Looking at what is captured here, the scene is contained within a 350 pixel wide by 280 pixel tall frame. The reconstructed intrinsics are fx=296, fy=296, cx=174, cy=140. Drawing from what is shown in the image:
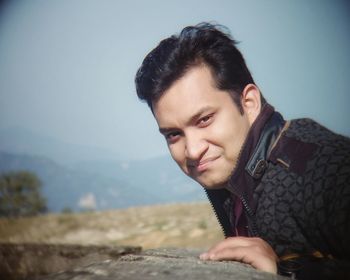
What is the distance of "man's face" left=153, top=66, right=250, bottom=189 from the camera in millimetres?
1927

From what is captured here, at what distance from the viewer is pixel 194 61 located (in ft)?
7.27

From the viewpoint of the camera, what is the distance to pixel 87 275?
1047 mm

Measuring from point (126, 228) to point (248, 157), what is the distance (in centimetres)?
814

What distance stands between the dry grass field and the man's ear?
5090mm

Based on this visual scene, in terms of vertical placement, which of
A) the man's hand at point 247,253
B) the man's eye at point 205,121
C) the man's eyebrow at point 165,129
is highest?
the man's eye at point 205,121

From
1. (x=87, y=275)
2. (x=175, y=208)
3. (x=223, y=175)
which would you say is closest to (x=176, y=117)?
(x=223, y=175)

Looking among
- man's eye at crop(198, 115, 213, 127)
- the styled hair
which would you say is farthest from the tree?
man's eye at crop(198, 115, 213, 127)

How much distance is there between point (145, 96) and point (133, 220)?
27.9ft

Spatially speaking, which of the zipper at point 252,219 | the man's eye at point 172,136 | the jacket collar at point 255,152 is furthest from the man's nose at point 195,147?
the zipper at point 252,219

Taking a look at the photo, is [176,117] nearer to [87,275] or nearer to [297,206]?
[297,206]

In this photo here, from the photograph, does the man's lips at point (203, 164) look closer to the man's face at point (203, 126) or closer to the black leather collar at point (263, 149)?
the man's face at point (203, 126)

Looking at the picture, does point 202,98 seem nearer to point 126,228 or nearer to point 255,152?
point 255,152

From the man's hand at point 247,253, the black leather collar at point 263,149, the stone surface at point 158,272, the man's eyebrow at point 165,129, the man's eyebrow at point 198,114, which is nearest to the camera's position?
the stone surface at point 158,272

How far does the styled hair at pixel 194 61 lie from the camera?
2.16 m
